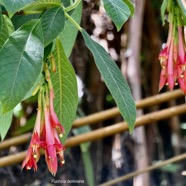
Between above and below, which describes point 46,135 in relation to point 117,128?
above

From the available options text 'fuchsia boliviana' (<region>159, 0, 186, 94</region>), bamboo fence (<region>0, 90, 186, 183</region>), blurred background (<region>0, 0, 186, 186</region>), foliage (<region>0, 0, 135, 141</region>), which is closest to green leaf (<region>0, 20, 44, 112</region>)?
foliage (<region>0, 0, 135, 141</region>)

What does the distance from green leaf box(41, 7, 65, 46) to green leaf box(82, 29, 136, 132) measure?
0.15 ft

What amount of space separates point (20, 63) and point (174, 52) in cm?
24

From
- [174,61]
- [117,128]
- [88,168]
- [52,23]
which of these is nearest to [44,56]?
[52,23]

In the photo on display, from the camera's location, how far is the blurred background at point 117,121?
131 cm

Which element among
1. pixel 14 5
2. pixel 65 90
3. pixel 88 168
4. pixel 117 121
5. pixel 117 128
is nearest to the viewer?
pixel 14 5

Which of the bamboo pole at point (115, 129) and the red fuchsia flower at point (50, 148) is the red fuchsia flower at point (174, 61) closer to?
the red fuchsia flower at point (50, 148)

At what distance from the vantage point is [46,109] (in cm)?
53

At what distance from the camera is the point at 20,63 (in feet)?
1.50

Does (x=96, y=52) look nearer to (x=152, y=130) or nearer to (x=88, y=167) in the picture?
(x=88, y=167)

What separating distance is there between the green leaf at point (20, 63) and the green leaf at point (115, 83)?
0.07 meters

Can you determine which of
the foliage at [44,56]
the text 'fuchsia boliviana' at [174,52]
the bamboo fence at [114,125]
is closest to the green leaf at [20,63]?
the foliage at [44,56]

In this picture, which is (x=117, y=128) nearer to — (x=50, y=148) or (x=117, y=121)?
(x=117, y=121)

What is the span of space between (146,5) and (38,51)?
106cm
